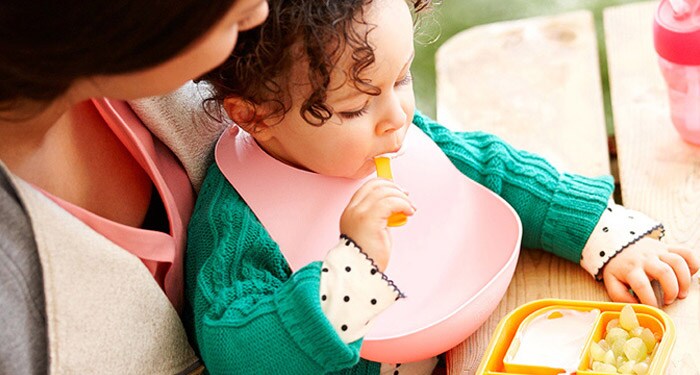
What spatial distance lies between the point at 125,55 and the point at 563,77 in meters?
1.02

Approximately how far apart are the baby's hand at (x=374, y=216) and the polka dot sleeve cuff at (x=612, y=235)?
29cm

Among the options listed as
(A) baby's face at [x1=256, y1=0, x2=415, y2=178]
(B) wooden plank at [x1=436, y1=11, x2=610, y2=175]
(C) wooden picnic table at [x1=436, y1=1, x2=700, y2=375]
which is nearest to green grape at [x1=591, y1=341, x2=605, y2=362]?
(C) wooden picnic table at [x1=436, y1=1, x2=700, y2=375]

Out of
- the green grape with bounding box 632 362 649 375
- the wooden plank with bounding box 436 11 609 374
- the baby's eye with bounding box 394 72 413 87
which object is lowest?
the wooden plank with bounding box 436 11 609 374

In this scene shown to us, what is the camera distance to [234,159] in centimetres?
142

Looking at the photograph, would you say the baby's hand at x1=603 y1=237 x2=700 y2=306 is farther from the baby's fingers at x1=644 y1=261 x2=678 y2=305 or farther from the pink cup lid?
the pink cup lid

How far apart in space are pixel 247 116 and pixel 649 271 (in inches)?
21.3

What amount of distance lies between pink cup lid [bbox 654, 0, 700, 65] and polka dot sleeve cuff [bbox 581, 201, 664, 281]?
26cm

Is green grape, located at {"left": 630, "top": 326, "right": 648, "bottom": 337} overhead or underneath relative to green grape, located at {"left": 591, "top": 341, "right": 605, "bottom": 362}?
underneath

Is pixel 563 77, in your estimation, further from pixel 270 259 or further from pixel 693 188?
pixel 270 259

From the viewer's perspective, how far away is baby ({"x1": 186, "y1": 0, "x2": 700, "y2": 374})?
1.23 metres

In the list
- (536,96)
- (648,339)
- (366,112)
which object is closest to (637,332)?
(648,339)

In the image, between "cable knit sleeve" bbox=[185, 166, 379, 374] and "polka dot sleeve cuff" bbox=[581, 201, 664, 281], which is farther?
"polka dot sleeve cuff" bbox=[581, 201, 664, 281]

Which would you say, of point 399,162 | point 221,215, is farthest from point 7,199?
point 399,162

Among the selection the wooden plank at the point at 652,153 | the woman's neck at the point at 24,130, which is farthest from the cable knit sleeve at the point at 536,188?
the woman's neck at the point at 24,130
